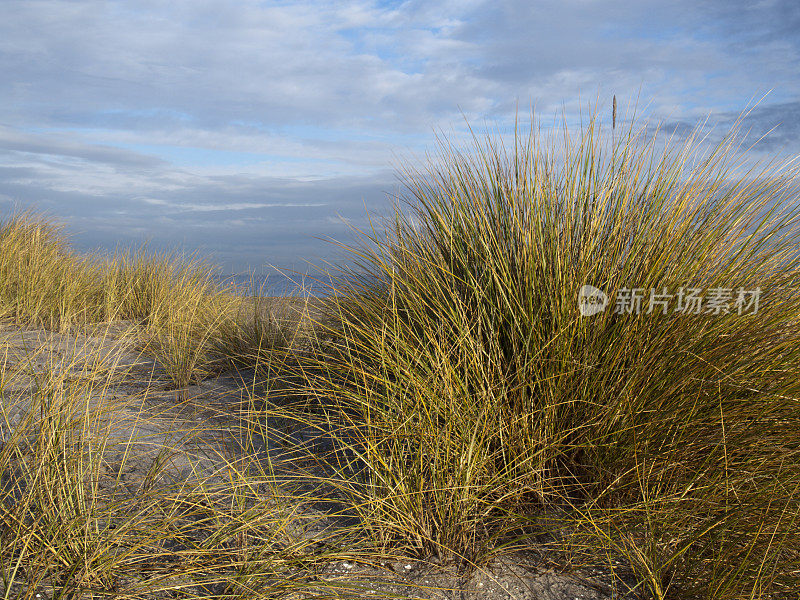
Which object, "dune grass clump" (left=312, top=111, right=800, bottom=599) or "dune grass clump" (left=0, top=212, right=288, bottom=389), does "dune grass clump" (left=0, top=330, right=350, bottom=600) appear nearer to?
"dune grass clump" (left=312, top=111, right=800, bottom=599)

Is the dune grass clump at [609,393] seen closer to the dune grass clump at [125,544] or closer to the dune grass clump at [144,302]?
the dune grass clump at [125,544]

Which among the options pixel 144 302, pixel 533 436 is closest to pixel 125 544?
pixel 533 436

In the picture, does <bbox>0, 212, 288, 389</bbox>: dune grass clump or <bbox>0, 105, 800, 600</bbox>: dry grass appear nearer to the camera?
<bbox>0, 105, 800, 600</bbox>: dry grass

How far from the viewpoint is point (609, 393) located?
213 cm

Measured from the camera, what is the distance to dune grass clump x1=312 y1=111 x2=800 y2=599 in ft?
5.90

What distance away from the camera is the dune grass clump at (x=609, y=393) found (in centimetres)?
180

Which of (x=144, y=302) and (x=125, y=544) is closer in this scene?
(x=125, y=544)

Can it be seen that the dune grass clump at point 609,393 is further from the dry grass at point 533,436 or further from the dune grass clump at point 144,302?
the dune grass clump at point 144,302

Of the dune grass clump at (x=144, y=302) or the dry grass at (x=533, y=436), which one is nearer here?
the dry grass at (x=533, y=436)

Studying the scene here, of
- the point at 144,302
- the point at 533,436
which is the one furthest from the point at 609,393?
the point at 144,302

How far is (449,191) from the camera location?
2.84 meters

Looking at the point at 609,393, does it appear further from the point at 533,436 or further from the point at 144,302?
the point at 144,302


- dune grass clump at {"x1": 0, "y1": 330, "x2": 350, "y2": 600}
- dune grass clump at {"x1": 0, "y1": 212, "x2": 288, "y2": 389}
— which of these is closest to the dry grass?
dune grass clump at {"x1": 0, "y1": 330, "x2": 350, "y2": 600}

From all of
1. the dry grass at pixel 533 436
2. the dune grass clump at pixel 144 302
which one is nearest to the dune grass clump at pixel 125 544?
the dry grass at pixel 533 436
